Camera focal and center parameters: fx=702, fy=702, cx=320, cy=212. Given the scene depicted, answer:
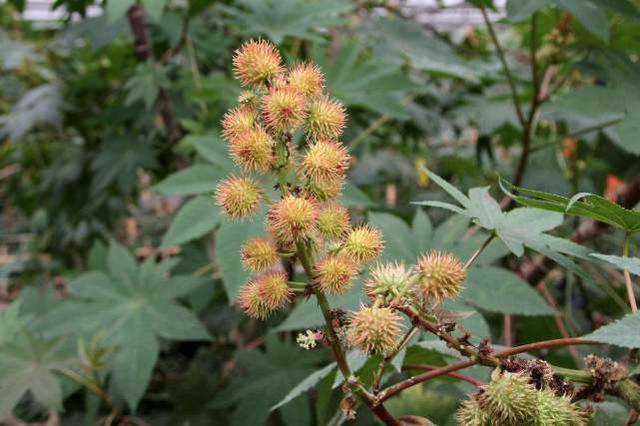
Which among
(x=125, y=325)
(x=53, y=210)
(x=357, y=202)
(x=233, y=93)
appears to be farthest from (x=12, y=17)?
(x=357, y=202)

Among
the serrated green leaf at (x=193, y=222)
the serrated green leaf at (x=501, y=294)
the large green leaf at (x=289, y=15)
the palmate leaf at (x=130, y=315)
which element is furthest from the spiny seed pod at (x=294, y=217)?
the large green leaf at (x=289, y=15)

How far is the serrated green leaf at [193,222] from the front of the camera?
1279 millimetres

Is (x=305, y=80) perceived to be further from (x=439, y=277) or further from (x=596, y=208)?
(x=596, y=208)

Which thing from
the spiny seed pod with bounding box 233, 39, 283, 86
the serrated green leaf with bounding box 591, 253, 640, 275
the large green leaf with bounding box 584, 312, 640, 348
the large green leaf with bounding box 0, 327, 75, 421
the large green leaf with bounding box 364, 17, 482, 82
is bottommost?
the large green leaf with bounding box 0, 327, 75, 421

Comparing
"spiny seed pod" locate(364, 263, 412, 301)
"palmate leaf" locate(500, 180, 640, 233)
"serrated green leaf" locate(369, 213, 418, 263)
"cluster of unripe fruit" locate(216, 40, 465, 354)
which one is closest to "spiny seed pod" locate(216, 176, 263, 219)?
"cluster of unripe fruit" locate(216, 40, 465, 354)

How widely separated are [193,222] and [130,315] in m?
0.30

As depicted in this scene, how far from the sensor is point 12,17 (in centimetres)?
295

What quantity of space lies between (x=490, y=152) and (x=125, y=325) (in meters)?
1.07

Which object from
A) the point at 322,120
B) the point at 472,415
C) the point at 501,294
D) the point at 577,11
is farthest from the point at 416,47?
the point at 472,415

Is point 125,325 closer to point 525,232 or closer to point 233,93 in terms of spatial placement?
point 233,93

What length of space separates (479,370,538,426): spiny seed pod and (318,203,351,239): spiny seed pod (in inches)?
6.9

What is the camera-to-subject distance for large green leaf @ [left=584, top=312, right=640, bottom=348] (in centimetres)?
54

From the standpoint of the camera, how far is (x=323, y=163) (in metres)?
0.59

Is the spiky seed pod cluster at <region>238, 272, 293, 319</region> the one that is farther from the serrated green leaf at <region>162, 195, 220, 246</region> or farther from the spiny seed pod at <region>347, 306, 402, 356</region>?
the serrated green leaf at <region>162, 195, 220, 246</region>
